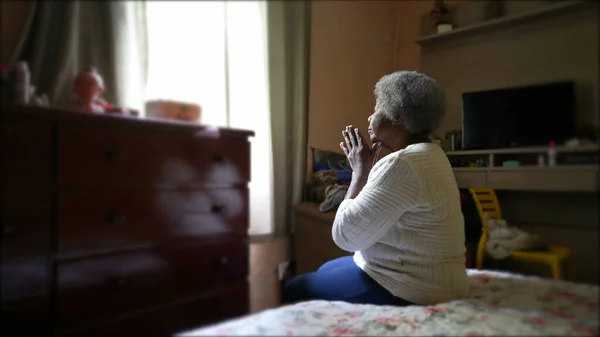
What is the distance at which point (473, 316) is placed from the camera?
364 millimetres

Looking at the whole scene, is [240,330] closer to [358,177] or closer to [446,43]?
[358,177]

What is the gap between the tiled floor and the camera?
0.45m

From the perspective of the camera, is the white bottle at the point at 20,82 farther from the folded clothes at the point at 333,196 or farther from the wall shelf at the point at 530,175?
the wall shelf at the point at 530,175

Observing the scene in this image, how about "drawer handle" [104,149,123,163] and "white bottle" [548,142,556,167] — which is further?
"drawer handle" [104,149,123,163]

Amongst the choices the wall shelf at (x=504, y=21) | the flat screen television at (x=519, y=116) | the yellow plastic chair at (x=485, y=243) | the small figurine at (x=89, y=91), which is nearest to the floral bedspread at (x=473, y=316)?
the yellow plastic chair at (x=485, y=243)

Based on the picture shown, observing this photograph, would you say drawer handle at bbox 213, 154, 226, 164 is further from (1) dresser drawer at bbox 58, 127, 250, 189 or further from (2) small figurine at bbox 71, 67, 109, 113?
(2) small figurine at bbox 71, 67, 109, 113

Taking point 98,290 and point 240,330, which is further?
point 98,290

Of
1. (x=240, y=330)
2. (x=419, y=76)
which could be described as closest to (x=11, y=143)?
(x=240, y=330)

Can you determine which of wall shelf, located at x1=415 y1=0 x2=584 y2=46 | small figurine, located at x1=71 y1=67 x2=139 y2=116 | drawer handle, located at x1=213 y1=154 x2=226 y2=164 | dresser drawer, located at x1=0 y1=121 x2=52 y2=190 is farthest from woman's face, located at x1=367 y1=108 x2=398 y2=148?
dresser drawer, located at x1=0 y1=121 x2=52 y2=190

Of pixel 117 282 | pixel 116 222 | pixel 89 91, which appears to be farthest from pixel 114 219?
pixel 89 91

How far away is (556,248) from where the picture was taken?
1.07ft

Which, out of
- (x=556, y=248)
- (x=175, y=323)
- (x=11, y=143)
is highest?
(x=11, y=143)

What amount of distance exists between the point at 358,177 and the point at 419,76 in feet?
0.43

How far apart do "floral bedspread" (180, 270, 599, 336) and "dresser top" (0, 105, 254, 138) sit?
250mm
